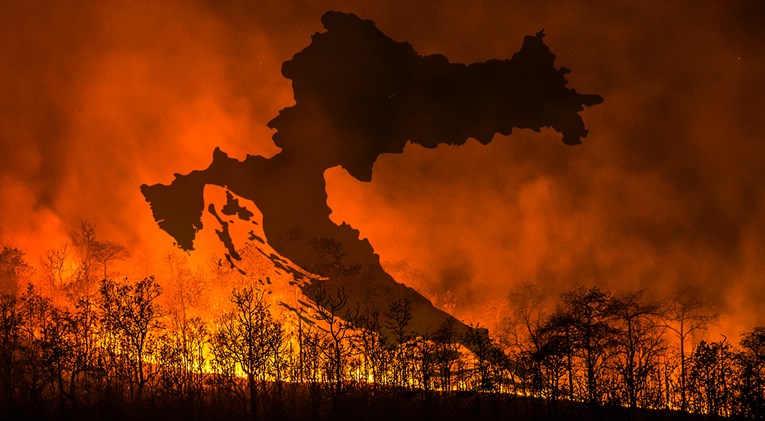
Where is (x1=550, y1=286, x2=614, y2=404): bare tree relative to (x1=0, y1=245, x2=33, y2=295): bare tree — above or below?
below

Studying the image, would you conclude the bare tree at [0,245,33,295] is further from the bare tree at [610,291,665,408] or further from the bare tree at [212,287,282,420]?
the bare tree at [610,291,665,408]

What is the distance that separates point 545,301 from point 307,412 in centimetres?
3615

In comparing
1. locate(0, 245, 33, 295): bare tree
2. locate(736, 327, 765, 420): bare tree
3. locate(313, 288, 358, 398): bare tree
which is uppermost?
locate(0, 245, 33, 295): bare tree

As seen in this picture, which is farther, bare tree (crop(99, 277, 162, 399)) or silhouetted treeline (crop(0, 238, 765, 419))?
bare tree (crop(99, 277, 162, 399))

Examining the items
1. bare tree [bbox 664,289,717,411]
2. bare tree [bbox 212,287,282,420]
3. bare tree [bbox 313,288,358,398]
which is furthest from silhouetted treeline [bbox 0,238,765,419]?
bare tree [bbox 313,288,358,398]

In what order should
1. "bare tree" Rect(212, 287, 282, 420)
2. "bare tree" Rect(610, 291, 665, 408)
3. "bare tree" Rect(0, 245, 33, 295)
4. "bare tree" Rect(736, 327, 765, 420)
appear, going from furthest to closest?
1. "bare tree" Rect(0, 245, 33, 295)
2. "bare tree" Rect(212, 287, 282, 420)
3. "bare tree" Rect(610, 291, 665, 408)
4. "bare tree" Rect(736, 327, 765, 420)

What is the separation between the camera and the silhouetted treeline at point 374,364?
51469 millimetres

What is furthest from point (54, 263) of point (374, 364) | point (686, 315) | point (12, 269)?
point (686, 315)

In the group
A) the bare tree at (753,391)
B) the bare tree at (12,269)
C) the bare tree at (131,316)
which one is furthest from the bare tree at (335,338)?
the bare tree at (12,269)

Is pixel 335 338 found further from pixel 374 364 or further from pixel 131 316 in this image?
pixel 131 316

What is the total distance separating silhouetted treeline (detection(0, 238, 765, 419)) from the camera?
51469 millimetres

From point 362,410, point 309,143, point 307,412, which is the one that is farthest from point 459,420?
point 309,143

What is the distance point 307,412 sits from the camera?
5256cm

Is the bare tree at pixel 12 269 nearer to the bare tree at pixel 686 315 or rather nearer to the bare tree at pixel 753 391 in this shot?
the bare tree at pixel 686 315
